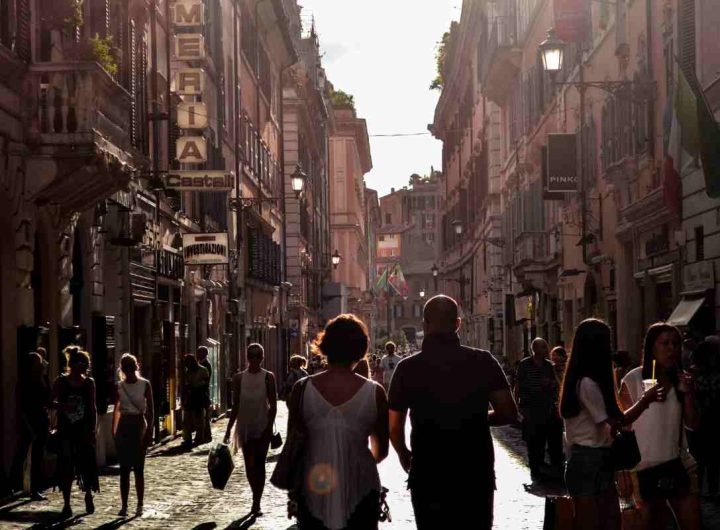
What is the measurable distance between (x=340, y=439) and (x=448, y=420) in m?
0.71

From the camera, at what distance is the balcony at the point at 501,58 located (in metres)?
49.6

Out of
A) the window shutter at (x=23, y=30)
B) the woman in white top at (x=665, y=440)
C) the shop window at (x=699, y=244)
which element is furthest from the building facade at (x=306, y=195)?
the woman in white top at (x=665, y=440)

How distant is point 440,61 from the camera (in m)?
83.9

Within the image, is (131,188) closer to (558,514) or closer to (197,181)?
(197,181)

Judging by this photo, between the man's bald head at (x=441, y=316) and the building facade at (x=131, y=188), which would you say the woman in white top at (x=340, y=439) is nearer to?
the man's bald head at (x=441, y=316)

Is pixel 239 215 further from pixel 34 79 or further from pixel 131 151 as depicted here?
pixel 34 79

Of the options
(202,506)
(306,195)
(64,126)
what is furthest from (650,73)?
(306,195)

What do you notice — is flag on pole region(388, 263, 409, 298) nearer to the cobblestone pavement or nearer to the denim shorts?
the cobblestone pavement

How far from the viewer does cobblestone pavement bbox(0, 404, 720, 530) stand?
14398mm

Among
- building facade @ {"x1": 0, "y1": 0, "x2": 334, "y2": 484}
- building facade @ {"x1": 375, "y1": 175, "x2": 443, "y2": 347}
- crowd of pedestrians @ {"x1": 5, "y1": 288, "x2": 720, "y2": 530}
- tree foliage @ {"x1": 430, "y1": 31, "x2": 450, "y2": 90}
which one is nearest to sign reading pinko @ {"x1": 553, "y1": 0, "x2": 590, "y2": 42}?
building facade @ {"x1": 0, "y1": 0, "x2": 334, "y2": 484}

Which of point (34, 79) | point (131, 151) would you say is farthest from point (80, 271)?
point (34, 79)

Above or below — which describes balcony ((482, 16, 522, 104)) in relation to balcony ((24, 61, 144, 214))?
above

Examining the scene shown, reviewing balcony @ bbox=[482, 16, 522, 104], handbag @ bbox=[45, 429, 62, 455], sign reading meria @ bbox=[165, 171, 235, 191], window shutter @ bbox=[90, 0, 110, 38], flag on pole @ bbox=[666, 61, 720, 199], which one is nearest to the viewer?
handbag @ bbox=[45, 429, 62, 455]

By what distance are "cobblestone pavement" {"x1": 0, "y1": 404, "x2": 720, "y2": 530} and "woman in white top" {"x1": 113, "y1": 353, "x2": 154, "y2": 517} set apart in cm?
51
